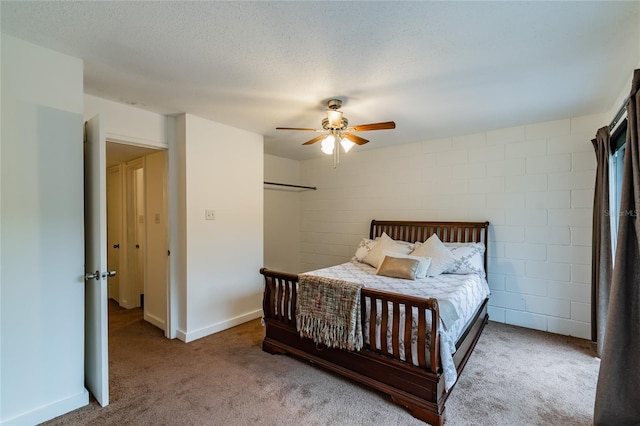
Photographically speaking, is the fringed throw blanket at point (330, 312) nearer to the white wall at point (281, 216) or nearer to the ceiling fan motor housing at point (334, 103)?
the ceiling fan motor housing at point (334, 103)

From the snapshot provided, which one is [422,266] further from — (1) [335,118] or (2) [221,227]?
(2) [221,227]

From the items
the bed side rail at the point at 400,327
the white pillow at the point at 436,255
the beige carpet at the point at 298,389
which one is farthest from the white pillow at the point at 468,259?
the bed side rail at the point at 400,327

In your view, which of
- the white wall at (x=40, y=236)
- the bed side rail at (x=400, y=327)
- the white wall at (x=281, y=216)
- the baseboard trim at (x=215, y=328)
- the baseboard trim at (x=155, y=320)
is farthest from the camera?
the white wall at (x=281, y=216)

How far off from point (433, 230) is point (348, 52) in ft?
8.79

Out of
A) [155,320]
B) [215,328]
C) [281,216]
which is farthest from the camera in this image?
[281,216]

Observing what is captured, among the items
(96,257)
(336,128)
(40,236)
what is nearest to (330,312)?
(336,128)

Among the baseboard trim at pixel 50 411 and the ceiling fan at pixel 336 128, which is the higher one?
the ceiling fan at pixel 336 128

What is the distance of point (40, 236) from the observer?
6.03ft

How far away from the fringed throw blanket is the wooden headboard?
198cm

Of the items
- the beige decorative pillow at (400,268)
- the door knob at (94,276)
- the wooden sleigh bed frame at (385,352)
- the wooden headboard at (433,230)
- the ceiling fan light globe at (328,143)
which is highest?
the ceiling fan light globe at (328,143)

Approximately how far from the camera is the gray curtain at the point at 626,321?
5.05 ft

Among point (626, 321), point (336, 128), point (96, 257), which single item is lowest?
point (626, 321)

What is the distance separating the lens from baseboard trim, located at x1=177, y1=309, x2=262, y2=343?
306 centimetres

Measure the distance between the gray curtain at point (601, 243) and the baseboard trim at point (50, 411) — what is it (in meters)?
4.08
